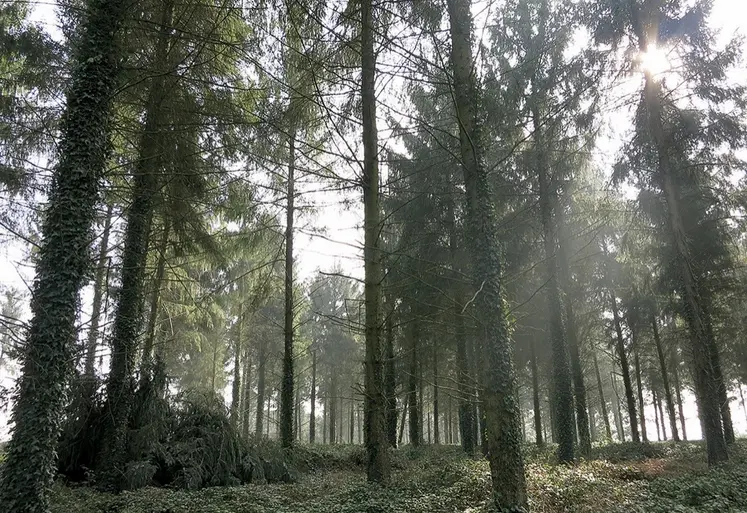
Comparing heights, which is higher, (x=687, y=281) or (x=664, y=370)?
(x=687, y=281)

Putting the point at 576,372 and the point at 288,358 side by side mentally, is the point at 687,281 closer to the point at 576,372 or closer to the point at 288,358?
the point at 576,372

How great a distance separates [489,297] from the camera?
18.7ft

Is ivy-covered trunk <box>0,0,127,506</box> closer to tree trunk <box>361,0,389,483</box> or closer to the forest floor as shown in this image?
the forest floor

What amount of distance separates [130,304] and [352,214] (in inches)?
218

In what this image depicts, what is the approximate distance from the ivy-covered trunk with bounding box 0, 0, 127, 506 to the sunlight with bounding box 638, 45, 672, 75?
1080 centimetres

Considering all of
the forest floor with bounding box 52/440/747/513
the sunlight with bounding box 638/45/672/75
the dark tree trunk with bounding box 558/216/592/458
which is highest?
the sunlight with bounding box 638/45/672/75

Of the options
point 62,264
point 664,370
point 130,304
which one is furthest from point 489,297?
point 664,370

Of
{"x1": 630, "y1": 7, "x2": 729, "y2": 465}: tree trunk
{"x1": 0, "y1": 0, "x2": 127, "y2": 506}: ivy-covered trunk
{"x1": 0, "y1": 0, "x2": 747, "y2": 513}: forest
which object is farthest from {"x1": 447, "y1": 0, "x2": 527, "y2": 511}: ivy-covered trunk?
{"x1": 630, "y1": 7, "x2": 729, "y2": 465}: tree trunk

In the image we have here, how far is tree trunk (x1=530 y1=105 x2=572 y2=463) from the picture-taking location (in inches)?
441

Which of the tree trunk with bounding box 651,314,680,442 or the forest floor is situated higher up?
the tree trunk with bounding box 651,314,680,442

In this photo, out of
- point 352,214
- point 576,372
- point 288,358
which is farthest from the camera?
point 288,358

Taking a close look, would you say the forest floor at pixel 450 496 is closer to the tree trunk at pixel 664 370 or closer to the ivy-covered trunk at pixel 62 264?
the ivy-covered trunk at pixel 62 264

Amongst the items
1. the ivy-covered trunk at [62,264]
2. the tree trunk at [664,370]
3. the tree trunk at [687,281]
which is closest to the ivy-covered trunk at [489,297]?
the ivy-covered trunk at [62,264]

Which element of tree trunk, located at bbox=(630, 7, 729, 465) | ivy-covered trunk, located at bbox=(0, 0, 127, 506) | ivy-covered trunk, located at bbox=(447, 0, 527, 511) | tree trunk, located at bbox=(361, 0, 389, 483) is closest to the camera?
ivy-covered trunk, located at bbox=(0, 0, 127, 506)
